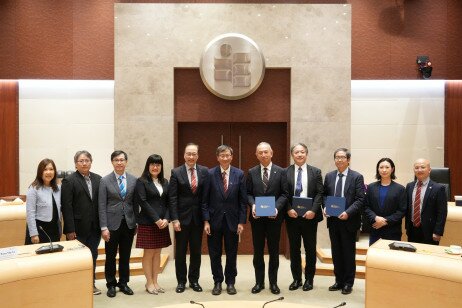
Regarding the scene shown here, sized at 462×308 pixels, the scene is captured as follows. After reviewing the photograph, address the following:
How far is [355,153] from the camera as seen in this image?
732 centimetres

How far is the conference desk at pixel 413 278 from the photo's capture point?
3.29 m

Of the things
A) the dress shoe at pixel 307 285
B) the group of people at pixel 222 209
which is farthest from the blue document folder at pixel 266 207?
the dress shoe at pixel 307 285

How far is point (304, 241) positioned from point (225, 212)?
3.14ft

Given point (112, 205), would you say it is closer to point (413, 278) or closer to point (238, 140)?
point (238, 140)

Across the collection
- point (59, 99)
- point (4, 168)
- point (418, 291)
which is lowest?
point (418, 291)

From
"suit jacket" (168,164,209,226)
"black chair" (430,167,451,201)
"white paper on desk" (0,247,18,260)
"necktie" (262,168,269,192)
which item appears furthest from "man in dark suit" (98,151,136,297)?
"black chair" (430,167,451,201)

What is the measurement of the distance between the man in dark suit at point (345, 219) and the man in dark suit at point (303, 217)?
0.16m

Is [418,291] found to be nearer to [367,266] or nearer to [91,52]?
[367,266]

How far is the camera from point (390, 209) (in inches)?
185

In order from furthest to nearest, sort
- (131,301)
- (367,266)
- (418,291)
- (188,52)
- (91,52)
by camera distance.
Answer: (91,52), (188,52), (131,301), (367,266), (418,291)

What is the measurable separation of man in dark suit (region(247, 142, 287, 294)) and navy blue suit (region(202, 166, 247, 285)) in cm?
14

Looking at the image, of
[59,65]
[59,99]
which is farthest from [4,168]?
[59,65]

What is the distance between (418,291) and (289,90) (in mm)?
3902

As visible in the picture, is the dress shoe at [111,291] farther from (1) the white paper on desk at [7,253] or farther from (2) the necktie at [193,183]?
(1) the white paper on desk at [7,253]
